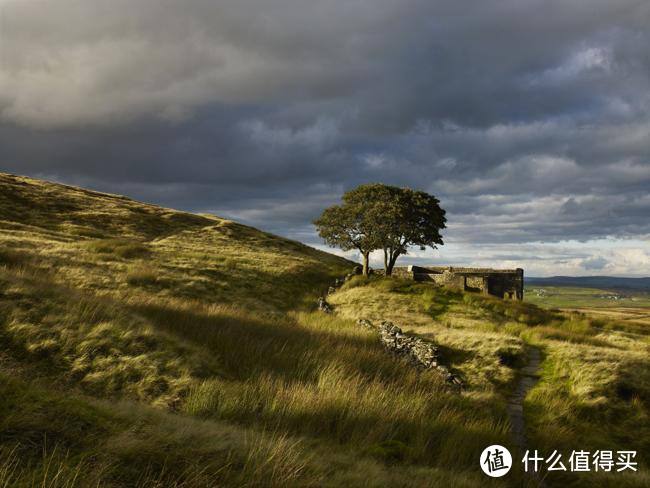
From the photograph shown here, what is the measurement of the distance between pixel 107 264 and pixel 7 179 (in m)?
52.2

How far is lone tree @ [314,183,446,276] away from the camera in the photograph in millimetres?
41656

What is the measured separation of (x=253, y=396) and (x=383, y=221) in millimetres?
35264

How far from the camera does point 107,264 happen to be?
2705 centimetres

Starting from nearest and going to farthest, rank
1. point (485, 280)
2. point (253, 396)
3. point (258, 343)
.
→ point (253, 396) < point (258, 343) < point (485, 280)

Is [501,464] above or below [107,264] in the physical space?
below

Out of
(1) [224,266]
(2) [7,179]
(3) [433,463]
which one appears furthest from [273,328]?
(2) [7,179]

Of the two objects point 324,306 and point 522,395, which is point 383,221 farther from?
point 522,395

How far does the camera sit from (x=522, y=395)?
13.2m

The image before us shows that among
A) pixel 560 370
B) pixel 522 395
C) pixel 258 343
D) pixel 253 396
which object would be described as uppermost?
pixel 258 343

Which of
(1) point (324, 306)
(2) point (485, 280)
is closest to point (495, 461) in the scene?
(1) point (324, 306)

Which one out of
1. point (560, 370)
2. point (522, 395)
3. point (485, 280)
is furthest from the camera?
point (485, 280)

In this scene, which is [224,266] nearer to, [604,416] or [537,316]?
[537,316]

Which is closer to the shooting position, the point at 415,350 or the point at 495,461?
the point at 495,461

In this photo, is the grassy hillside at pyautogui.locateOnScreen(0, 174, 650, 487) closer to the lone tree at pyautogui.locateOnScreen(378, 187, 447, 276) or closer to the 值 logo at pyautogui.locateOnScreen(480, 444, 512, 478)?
the 值 logo at pyautogui.locateOnScreen(480, 444, 512, 478)
